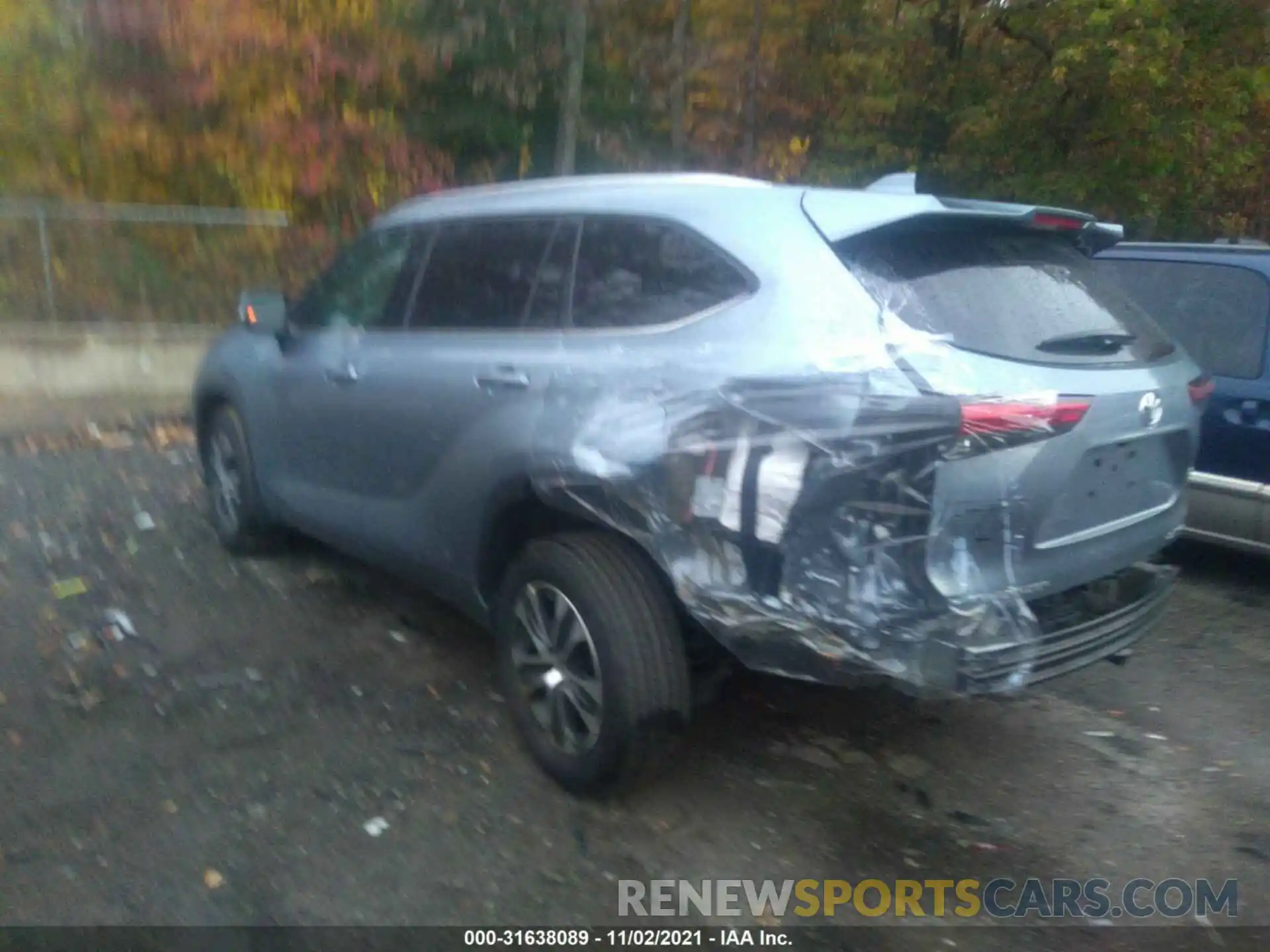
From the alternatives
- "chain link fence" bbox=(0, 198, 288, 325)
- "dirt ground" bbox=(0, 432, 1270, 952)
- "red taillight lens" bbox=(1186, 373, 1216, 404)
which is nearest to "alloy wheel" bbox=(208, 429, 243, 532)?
"dirt ground" bbox=(0, 432, 1270, 952)

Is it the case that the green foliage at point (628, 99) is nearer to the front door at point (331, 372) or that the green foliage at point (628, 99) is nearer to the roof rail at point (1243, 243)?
the roof rail at point (1243, 243)

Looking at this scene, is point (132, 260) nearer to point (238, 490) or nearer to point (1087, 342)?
point (238, 490)

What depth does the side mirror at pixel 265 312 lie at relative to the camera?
17.2 ft

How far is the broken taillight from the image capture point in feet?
9.79

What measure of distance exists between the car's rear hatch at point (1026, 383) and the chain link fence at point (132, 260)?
799 centimetres

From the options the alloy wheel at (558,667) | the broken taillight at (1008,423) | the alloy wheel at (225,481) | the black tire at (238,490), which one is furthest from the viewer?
the alloy wheel at (225,481)

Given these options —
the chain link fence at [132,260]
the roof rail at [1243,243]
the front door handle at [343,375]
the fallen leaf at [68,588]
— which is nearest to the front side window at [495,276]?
the front door handle at [343,375]

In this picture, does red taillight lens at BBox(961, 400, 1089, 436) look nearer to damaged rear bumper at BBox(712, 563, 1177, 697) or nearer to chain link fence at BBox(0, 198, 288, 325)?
damaged rear bumper at BBox(712, 563, 1177, 697)

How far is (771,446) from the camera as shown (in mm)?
3094

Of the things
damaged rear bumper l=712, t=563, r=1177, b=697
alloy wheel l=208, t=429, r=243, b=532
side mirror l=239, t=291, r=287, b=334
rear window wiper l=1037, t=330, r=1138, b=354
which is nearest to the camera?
damaged rear bumper l=712, t=563, r=1177, b=697

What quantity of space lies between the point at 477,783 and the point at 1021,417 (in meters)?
2.08

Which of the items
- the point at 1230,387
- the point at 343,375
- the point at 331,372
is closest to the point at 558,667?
the point at 343,375

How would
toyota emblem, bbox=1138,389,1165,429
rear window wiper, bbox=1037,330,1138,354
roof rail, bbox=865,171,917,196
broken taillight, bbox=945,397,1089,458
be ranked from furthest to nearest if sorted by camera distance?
roof rail, bbox=865,171,917,196 → toyota emblem, bbox=1138,389,1165,429 → rear window wiper, bbox=1037,330,1138,354 → broken taillight, bbox=945,397,1089,458

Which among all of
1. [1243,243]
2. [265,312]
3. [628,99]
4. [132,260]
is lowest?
[132,260]
